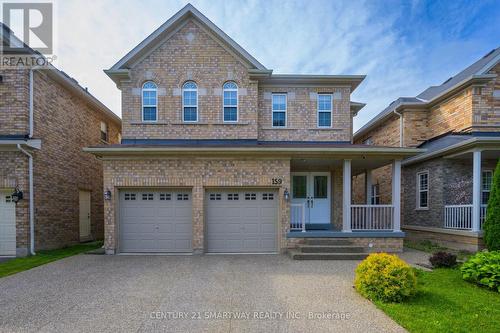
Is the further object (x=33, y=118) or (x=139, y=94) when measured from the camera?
(x=139, y=94)

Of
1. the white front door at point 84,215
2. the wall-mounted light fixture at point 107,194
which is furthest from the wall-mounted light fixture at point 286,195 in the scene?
the white front door at point 84,215

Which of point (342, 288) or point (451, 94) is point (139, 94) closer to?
point (342, 288)

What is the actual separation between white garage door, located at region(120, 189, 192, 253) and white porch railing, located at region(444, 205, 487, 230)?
980 cm

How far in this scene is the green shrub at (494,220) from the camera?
791cm

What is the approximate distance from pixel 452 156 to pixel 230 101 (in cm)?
891

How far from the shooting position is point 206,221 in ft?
31.3

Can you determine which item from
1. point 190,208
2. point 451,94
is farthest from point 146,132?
point 451,94

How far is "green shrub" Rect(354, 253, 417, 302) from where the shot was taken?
503 cm

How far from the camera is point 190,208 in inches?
376

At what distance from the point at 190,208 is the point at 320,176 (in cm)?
549

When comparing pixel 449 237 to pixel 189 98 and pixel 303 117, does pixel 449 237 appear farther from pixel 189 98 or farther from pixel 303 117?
→ pixel 189 98

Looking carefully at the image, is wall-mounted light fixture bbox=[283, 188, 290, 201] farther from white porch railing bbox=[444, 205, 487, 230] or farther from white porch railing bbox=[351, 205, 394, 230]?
white porch railing bbox=[444, 205, 487, 230]

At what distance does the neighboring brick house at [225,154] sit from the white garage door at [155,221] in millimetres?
35

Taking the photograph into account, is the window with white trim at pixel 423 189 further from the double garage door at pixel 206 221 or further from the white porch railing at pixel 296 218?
the double garage door at pixel 206 221
